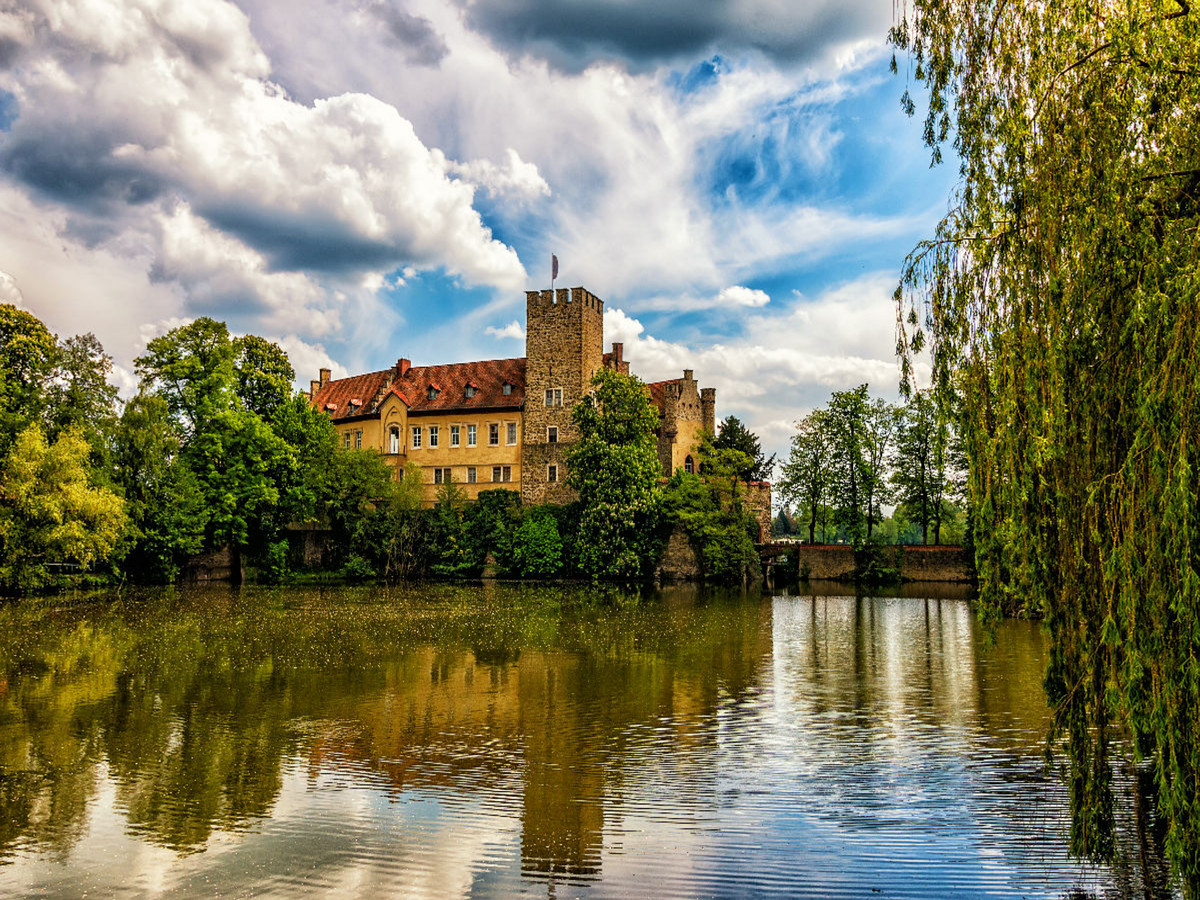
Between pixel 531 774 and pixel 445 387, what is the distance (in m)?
54.2

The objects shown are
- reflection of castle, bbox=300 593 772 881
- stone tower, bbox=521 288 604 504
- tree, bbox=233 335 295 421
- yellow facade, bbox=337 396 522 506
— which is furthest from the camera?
yellow facade, bbox=337 396 522 506

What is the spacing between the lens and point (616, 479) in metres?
51.1

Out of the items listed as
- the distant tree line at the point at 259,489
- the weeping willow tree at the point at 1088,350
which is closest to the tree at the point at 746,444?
the distant tree line at the point at 259,489

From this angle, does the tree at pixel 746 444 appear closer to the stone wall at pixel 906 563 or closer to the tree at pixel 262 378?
the stone wall at pixel 906 563

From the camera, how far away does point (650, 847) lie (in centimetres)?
848

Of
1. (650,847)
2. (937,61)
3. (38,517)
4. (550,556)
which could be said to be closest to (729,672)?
(650,847)

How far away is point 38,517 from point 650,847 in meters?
35.6

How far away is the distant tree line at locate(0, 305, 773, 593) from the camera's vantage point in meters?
37.5

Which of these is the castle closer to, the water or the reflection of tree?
the reflection of tree

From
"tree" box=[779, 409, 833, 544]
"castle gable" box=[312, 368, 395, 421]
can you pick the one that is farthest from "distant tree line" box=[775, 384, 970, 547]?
"castle gable" box=[312, 368, 395, 421]

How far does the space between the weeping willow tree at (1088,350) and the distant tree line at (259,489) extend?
37.3 meters

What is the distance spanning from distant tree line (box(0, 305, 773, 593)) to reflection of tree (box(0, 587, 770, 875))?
10262 mm

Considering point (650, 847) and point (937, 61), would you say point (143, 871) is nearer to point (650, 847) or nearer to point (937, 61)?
point (650, 847)

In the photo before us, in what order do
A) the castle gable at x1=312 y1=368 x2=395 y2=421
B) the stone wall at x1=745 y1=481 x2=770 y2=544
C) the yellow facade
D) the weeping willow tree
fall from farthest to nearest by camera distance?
the castle gable at x1=312 y1=368 x2=395 y2=421 → the yellow facade → the stone wall at x1=745 y1=481 x2=770 y2=544 → the weeping willow tree
